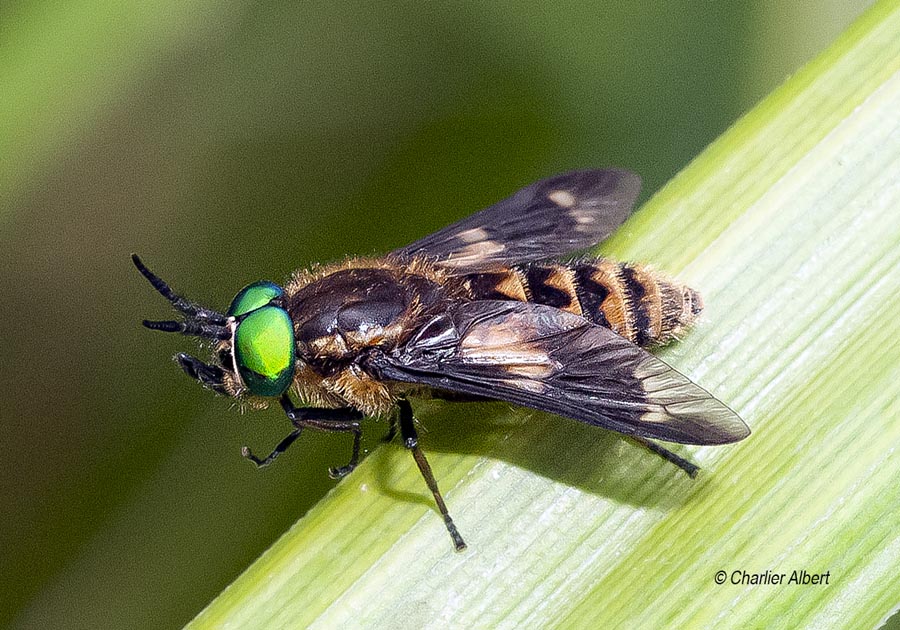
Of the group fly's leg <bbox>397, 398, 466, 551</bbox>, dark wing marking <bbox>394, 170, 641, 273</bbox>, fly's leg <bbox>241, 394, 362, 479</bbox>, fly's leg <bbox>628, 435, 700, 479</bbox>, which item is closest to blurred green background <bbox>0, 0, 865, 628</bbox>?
dark wing marking <bbox>394, 170, 641, 273</bbox>

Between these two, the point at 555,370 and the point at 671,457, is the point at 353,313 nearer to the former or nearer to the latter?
the point at 555,370

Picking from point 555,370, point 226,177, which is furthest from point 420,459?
point 226,177

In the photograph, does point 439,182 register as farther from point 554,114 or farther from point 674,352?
point 674,352

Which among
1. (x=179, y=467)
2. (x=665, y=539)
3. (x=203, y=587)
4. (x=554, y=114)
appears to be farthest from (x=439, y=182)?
(x=665, y=539)

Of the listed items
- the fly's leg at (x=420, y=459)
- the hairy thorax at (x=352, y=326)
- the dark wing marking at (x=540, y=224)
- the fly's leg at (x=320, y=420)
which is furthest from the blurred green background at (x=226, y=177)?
the fly's leg at (x=420, y=459)

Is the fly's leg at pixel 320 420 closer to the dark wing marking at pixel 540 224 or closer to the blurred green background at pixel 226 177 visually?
the dark wing marking at pixel 540 224

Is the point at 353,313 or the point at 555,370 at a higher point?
the point at 353,313
